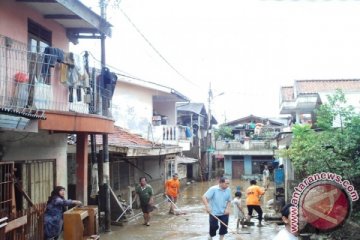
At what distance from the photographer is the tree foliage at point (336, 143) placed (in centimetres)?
1044

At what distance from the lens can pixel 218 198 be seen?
999cm

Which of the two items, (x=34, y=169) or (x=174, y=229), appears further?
→ (x=174, y=229)

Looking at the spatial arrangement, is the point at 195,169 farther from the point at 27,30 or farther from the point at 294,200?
the point at 294,200

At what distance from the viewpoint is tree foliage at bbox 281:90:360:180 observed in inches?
411

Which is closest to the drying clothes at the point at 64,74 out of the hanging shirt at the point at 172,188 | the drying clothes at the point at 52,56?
the drying clothes at the point at 52,56

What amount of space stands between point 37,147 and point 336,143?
6.97 m

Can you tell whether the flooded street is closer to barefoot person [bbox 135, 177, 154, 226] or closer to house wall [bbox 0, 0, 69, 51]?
barefoot person [bbox 135, 177, 154, 226]

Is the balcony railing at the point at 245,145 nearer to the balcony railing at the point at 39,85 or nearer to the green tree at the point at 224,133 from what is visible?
the green tree at the point at 224,133

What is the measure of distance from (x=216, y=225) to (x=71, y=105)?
4.52 meters

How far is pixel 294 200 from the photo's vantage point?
20.6 ft

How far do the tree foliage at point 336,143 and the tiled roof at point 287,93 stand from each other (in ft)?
56.0

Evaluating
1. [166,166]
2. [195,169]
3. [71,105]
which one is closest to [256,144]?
[195,169]

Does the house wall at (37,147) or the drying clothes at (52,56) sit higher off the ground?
the drying clothes at (52,56)

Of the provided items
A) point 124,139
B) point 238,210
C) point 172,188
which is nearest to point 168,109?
point 124,139
